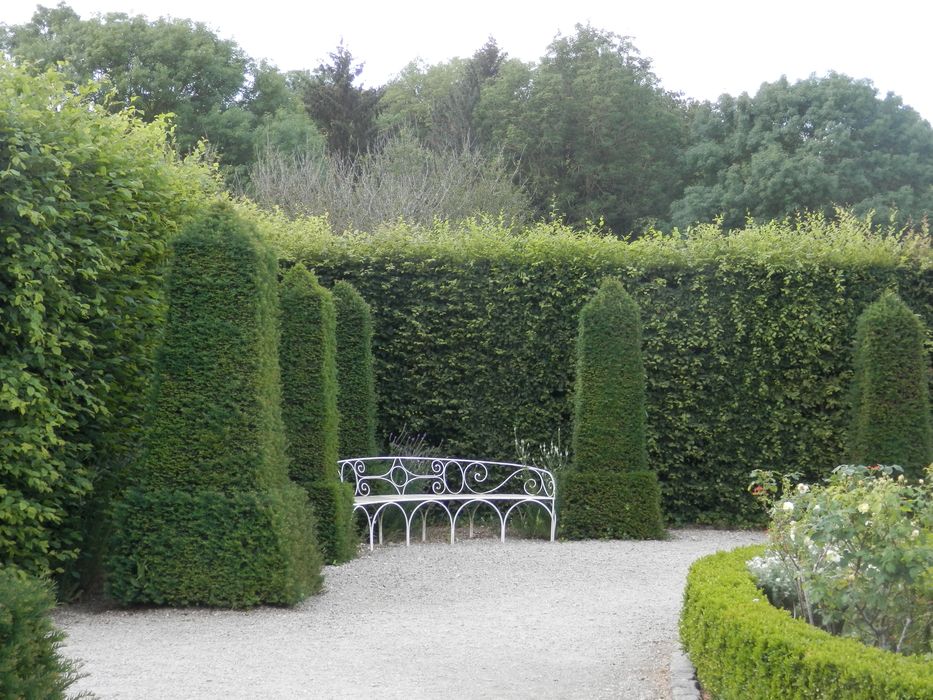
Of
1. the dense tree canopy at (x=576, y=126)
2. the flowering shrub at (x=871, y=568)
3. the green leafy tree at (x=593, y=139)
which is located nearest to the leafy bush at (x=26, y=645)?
the flowering shrub at (x=871, y=568)

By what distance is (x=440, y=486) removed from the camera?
11.3 m

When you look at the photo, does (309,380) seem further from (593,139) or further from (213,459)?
(593,139)

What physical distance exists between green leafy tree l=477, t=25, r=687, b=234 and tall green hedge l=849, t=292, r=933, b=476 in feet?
58.2

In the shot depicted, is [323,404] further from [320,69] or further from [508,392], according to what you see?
[320,69]

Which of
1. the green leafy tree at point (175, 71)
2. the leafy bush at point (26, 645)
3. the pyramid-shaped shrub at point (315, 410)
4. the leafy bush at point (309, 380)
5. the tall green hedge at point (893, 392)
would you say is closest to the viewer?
the leafy bush at point (26, 645)

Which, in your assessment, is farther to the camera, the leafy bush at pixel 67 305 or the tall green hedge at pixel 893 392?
the tall green hedge at pixel 893 392

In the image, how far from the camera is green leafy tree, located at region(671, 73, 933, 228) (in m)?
Answer: 26.0

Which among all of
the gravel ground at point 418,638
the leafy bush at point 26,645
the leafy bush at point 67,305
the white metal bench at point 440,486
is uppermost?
the leafy bush at point 67,305

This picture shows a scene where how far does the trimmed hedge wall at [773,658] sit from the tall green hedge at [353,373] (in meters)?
6.41

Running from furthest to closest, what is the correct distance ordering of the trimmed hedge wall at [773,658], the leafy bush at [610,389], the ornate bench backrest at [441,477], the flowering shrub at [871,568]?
1. the ornate bench backrest at [441,477]
2. the leafy bush at [610,389]
3. the flowering shrub at [871,568]
4. the trimmed hedge wall at [773,658]

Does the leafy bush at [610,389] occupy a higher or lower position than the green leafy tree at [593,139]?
lower

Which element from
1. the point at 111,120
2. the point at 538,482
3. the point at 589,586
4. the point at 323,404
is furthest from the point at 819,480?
the point at 111,120

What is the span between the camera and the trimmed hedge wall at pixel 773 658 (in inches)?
131

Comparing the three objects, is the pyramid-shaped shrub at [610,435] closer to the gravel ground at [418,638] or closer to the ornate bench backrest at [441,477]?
the ornate bench backrest at [441,477]
